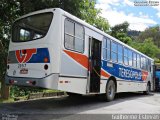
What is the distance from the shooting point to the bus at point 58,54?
30.5ft

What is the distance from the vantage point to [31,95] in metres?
13.2

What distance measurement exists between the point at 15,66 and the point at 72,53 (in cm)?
201

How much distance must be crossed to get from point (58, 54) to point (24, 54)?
4.54 feet

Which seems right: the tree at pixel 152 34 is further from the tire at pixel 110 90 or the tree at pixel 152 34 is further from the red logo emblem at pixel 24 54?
the red logo emblem at pixel 24 54

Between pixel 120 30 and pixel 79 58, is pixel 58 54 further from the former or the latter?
pixel 120 30

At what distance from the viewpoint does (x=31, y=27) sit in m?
10.3

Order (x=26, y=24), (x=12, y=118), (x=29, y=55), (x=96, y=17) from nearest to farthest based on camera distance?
1. (x=12, y=118)
2. (x=29, y=55)
3. (x=26, y=24)
4. (x=96, y=17)

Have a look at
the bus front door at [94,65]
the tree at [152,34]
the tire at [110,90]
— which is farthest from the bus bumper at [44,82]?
the tree at [152,34]

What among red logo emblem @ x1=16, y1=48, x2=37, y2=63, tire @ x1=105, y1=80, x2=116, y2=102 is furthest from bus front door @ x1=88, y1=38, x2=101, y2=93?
red logo emblem @ x1=16, y1=48, x2=37, y2=63

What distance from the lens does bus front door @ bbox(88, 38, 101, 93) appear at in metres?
11.5

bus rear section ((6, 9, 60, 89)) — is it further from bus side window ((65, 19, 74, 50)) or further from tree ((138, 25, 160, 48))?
tree ((138, 25, 160, 48))

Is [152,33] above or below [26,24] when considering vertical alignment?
above

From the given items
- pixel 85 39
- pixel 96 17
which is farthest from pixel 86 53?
pixel 96 17

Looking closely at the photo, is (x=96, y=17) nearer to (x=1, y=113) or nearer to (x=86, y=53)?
(x=86, y=53)
